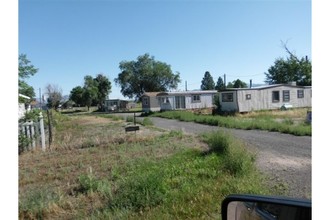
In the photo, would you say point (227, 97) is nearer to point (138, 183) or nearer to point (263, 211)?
point (138, 183)

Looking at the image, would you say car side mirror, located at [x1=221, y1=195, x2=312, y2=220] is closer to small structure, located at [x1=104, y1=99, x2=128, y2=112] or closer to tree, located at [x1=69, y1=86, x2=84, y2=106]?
small structure, located at [x1=104, y1=99, x2=128, y2=112]

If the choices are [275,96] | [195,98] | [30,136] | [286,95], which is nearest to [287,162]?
[30,136]

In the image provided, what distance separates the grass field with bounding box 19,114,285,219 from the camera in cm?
381

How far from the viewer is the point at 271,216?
130cm

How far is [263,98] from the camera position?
82.3 feet

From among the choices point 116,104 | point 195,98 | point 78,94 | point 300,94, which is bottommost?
point 116,104

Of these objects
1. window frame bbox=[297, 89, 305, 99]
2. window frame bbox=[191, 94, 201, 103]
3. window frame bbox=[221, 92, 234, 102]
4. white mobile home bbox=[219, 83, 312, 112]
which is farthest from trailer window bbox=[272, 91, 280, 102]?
window frame bbox=[191, 94, 201, 103]

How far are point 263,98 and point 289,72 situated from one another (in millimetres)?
28645

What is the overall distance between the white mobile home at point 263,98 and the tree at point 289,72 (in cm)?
1640

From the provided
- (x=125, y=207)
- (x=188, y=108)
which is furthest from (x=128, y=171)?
(x=188, y=108)

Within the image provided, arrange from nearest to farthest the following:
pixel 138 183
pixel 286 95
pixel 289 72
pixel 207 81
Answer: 1. pixel 138 183
2. pixel 286 95
3. pixel 289 72
4. pixel 207 81

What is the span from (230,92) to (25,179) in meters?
20.6

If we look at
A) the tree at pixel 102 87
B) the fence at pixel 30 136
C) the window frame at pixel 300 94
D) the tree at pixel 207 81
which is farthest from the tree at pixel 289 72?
the fence at pixel 30 136
